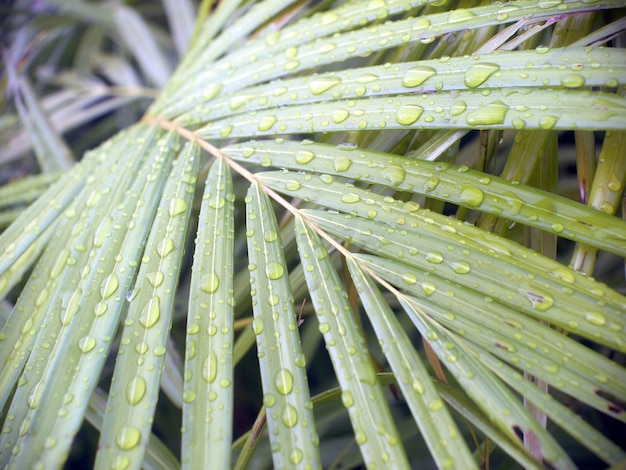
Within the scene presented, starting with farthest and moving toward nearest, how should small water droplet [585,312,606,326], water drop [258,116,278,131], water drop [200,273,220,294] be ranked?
water drop [258,116,278,131] < water drop [200,273,220,294] < small water droplet [585,312,606,326]

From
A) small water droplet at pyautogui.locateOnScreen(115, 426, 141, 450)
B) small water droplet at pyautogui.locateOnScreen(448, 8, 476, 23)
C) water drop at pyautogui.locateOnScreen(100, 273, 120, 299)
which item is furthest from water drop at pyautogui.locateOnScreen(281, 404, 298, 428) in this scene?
small water droplet at pyautogui.locateOnScreen(448, 8, 476, 23)

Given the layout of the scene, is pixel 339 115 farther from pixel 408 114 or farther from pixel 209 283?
pixel 209 283

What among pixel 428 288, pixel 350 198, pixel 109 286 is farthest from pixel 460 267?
pixel 109 286

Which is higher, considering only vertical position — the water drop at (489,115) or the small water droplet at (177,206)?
the small water droplet at (177,206)

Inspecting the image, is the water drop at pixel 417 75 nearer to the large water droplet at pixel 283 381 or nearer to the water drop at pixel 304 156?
the water drop at pixel 304 156

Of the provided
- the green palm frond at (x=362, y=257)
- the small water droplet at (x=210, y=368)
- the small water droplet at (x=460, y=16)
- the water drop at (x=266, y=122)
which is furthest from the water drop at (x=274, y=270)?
the small water droplet at (x=460, y=16)

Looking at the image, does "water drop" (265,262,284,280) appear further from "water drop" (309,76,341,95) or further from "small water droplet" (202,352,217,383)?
"water drop" (309,76,341,95)

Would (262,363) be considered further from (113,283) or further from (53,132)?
(53,132)
